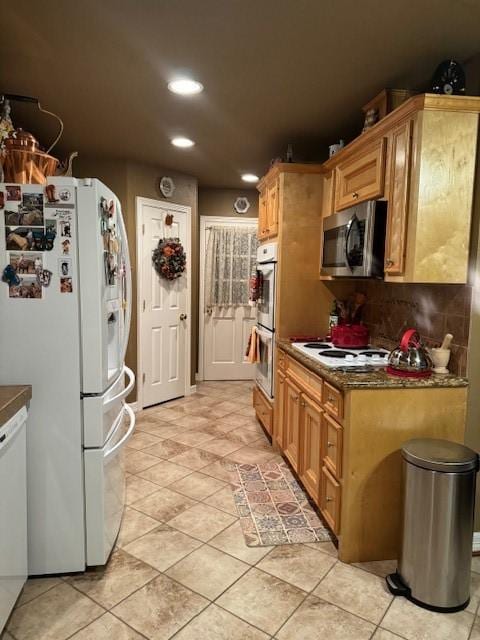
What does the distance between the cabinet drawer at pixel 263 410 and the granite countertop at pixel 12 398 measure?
2.14 metres

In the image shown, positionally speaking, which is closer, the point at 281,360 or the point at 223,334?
the point at 281,360

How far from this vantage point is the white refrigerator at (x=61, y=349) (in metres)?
1.92

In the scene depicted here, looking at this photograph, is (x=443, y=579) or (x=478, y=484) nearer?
(x=443, y=579)

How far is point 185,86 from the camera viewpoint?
2.51 m

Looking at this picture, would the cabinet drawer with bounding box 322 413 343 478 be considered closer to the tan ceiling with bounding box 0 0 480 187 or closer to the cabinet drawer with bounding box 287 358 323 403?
the cabinet drawer with bounding box 287 358 323 403

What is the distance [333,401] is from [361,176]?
1346mm

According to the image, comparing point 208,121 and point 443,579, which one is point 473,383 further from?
point 208,121

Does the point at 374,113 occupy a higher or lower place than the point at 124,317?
higher

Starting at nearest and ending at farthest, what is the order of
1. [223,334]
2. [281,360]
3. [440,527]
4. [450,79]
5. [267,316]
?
[440,527]
[450,79]
[281,360]
[267,316]
[223,334]

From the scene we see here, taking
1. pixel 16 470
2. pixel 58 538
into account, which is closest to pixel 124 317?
pixel 16 470

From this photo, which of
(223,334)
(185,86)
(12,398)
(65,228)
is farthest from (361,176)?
(223,334)

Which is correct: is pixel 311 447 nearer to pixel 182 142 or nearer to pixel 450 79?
pixel 450 79

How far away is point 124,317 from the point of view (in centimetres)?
237

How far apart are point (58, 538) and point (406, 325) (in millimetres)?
2209
